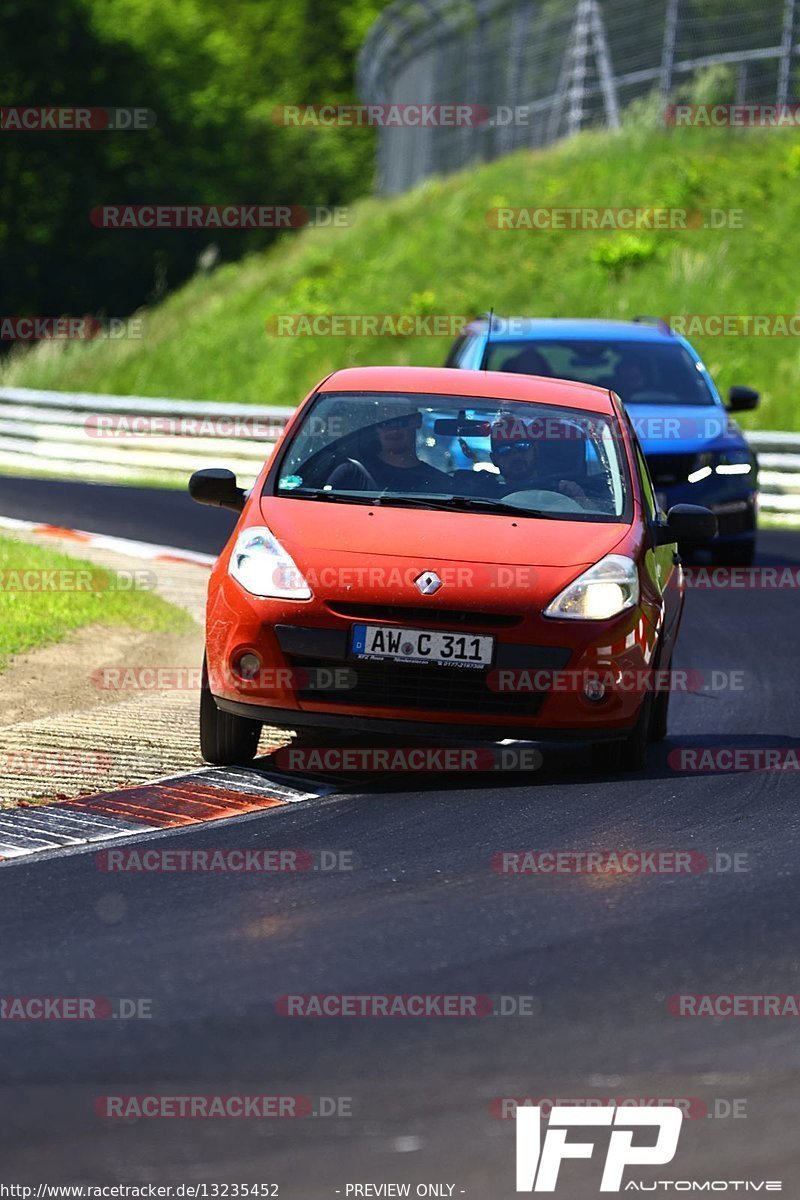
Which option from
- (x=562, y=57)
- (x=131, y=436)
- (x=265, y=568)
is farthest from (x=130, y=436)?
(x=265, y=568)

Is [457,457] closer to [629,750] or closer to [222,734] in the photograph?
[629,750]

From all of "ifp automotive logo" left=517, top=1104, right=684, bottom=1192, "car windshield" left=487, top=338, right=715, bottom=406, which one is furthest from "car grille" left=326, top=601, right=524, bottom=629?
"car windshield" left=487, top=338, right=715, bottom=406

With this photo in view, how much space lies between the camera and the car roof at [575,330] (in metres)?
16.9

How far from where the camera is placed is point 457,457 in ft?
31.4

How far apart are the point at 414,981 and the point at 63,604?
776 cm

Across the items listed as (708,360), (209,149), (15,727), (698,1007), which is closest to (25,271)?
(209,149)

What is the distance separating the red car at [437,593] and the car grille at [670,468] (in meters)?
7.20

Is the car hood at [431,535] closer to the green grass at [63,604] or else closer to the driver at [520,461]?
the driver at [520,461]

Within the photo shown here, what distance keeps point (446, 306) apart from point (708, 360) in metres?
5.28

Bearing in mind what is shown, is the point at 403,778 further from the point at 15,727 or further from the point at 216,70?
the point at 216,70

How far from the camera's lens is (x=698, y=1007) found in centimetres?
564

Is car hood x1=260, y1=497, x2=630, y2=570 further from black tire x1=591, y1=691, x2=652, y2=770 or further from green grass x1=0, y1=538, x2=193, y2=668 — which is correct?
green grass x1=0, y1=538, x2=193, y2=668

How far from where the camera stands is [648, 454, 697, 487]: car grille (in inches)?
662

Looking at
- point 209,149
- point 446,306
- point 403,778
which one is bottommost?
point 403,778
